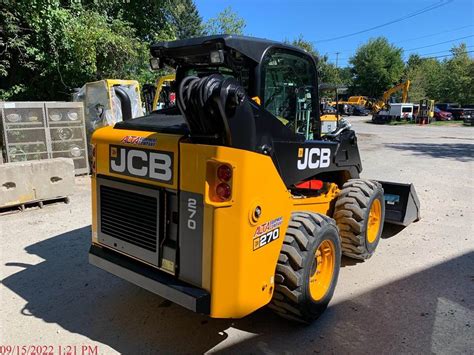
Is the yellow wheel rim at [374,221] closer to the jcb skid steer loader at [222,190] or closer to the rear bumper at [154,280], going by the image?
the jcb skid steer loader at [222,190]

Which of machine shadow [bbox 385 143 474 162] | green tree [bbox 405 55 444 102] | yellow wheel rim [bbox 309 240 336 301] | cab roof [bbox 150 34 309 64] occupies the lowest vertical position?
machine shadow [bbox 385 143 474 162]

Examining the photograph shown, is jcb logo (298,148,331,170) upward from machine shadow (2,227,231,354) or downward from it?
upward

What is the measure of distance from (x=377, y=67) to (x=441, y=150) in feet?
155

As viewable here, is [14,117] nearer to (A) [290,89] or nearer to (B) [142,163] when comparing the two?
(B) [142,163]

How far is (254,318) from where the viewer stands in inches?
140

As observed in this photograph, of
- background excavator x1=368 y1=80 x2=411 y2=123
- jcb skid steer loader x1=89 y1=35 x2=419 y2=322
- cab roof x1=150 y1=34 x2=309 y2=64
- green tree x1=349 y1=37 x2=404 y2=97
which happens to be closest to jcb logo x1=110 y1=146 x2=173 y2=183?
jcb skid steer loader x1=89 y1=35 x2=419 y2=322

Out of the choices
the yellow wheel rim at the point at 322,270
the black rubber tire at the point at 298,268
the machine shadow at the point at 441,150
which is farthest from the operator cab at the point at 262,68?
the machine shadow at the point at 441,150

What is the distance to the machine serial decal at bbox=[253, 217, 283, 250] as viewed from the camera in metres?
2.78

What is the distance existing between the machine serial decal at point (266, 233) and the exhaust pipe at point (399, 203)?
3.18 metres

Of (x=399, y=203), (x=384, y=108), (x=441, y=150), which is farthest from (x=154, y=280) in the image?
(x=384, y=108)

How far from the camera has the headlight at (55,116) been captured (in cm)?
910

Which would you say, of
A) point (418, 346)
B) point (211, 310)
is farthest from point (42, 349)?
point (418, 346)

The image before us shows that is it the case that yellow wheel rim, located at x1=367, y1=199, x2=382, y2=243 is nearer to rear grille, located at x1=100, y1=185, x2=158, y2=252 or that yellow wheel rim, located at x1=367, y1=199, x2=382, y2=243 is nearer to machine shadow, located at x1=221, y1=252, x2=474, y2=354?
machine shadow, located at x1=221, y1=252, x2=474, y2=354

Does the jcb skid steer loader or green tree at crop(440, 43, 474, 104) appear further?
green tree at crop(440, 43, 474, 104)
